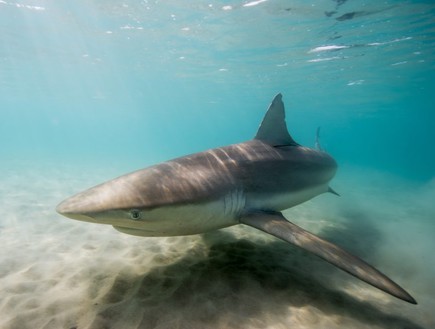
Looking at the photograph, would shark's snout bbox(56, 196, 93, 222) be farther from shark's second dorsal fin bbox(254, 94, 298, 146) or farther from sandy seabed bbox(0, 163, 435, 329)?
shark's second dorsal fin bbox(254, 94, 298, 146)

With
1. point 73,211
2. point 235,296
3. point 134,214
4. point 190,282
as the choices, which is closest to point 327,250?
point 235,296

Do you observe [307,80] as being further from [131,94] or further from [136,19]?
[131,94]

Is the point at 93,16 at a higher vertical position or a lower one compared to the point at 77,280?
higher

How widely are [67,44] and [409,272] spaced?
26.0 metres

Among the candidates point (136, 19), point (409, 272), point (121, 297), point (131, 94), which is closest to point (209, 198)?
point (121, 297)

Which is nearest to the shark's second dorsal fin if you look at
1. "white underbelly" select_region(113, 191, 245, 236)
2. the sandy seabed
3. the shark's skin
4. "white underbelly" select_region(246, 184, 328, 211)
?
the shark's skin

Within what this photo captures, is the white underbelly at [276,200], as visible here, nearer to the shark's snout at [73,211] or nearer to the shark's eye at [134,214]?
the shark's eye at [134,214]

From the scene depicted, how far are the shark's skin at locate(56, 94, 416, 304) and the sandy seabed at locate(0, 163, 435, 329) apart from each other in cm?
66

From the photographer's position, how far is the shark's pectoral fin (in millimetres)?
2524

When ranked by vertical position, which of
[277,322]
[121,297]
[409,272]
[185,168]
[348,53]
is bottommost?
[409,272]

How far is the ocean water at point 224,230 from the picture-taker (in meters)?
2.92

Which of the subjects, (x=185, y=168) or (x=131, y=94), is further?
(x=131, y=94)

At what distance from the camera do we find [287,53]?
20.1 m

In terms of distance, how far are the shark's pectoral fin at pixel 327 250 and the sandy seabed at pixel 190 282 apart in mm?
579
